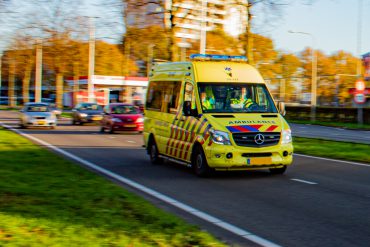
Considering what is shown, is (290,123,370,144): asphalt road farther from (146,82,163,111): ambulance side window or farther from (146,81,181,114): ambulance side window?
(146,81,181,114): ambulance side window

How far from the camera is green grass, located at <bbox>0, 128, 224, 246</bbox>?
621 centimetres

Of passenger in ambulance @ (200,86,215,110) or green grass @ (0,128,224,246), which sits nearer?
green grass @ (0,128,224,246)

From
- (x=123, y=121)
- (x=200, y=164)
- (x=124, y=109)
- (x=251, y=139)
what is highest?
(x=124, y=109)

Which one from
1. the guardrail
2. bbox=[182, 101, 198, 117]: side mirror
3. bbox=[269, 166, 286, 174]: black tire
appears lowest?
bbox=[269, 166, 286, 174]: black tire

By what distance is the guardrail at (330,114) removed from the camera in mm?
45581

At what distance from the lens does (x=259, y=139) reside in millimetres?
11898

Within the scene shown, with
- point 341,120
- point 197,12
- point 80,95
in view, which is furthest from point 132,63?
point 197,12

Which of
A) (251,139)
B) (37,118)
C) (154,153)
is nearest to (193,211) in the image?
(251,139)

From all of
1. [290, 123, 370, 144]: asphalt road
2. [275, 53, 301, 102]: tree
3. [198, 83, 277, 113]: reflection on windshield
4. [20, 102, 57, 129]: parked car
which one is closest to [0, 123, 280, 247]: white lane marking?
[198, 83, 277, 113]: reflection on windshield

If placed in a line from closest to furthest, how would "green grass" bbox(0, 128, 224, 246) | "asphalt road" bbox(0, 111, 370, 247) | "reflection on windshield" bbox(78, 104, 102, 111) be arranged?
"green grass" bbox(0, 128, 224, 246) → "asphalt road" bbox(0, 111, 370, 247) → "reflection on windshield" bbox(78, 104, 102, 111)

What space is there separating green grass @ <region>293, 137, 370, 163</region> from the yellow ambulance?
445 centimetres

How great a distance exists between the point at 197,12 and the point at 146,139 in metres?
15.0

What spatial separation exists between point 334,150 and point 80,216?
12.7 metres

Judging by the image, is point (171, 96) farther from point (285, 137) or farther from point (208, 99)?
point (285, 137)
